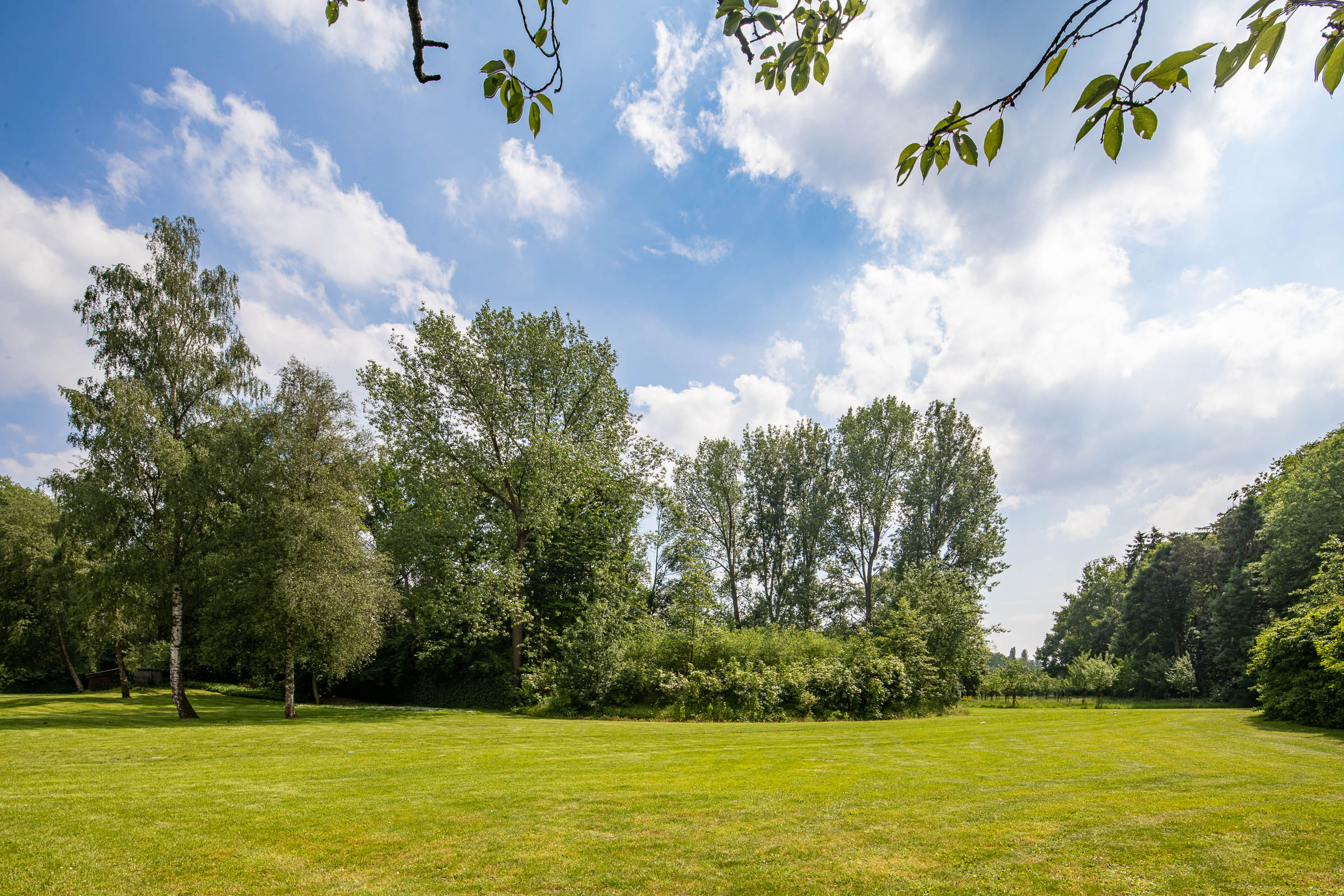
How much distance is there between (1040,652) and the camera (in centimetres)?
6269

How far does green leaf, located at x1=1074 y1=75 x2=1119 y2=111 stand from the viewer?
5.01 feet

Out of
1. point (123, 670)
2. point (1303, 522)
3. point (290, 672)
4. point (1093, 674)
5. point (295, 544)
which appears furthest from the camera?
point (1093, 674)

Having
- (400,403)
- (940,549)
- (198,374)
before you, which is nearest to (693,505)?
(940,549)

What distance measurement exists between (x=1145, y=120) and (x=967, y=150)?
22.3 inches

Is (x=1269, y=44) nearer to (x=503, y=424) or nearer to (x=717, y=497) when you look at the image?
(x=503, y=424)

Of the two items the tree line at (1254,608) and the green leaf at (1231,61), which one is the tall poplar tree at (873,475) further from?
the green leaf at (1231,61)

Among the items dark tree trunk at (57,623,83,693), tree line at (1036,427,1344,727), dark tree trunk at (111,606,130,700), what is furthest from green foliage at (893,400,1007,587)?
dark tree trunk at (57,623,83,693)

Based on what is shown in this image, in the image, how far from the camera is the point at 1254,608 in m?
30.5

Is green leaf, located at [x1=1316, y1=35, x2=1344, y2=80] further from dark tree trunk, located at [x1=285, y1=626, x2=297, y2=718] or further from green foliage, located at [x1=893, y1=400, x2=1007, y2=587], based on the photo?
green foliage, located at [x1=893, y1=400, x2=1007, y2=587]

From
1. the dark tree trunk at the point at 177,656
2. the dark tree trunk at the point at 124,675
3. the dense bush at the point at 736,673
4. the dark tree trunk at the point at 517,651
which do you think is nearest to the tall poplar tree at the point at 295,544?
the dark tree trunk at the point at 177,656

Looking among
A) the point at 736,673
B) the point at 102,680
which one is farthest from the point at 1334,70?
the point at 102,680

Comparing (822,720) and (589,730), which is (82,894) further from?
(822,720)

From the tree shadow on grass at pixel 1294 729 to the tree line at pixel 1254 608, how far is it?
328 mm

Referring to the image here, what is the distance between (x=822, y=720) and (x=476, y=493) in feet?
46.4
